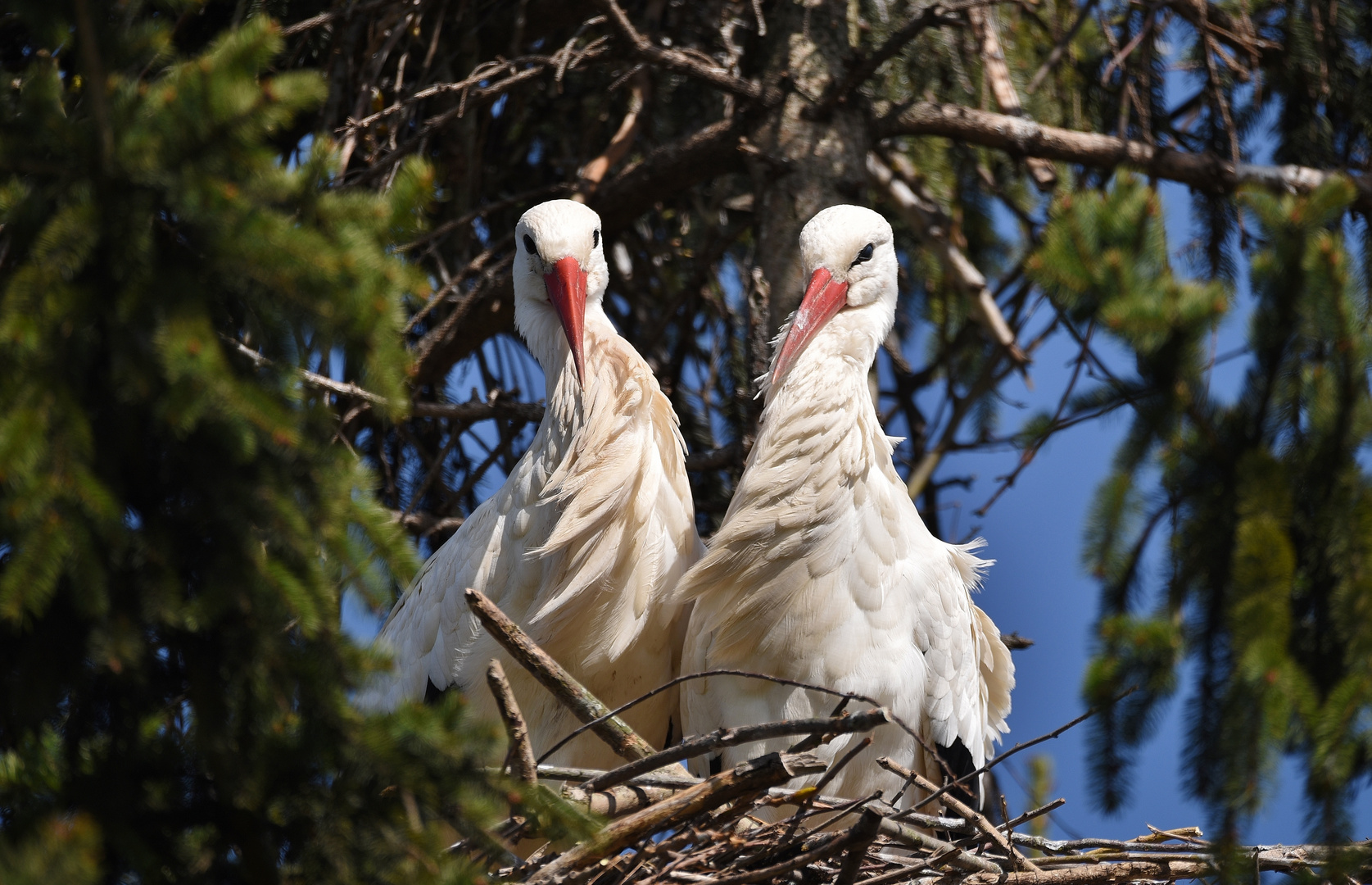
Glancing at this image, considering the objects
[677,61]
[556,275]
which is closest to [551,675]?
[556,275]

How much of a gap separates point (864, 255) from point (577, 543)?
1090mm

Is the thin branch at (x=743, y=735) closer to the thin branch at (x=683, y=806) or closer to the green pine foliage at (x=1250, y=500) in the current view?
the thin branch at (x=683, y=806)

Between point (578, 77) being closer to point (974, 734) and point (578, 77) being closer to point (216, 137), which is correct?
point (974, 734)

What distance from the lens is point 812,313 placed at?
3266mm

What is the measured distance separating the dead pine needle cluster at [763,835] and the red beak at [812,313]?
3.47ft

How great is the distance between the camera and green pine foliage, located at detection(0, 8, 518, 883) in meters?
1.51

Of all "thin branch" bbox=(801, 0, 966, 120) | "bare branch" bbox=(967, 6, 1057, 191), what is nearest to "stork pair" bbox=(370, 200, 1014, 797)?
"thin branch" bbox=(801, 0, 966, 120)

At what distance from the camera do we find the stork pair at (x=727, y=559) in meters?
2.96

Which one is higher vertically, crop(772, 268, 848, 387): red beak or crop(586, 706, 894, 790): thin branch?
crop(772, 268, 848, 387): red beak

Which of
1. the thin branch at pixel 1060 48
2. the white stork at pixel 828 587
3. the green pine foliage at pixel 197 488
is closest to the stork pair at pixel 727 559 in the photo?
the white stork at pixel 828 587

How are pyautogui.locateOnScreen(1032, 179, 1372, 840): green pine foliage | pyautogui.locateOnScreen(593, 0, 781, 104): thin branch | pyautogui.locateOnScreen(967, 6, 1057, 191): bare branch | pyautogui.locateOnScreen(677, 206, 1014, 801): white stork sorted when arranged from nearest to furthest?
1. pyautogui.locateOnScreen(1032, 179, 1372, 840): green pine foliage
2. pyautogui.locateOnScreen(677, 206, 1014, 801): white stork
3. pyautogui.locateOnScreen(593, 0, 781, 104): thin branch
4. pyautogui.locateOnScreen(967, 6, 1057, 191): bare branch

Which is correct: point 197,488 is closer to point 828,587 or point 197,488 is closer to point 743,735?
point 743,735

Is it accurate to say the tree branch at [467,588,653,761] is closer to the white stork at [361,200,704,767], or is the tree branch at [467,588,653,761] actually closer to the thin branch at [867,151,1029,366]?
the white stork at [361,200,704,767]

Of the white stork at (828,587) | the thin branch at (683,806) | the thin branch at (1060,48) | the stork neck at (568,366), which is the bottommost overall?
the thin branch at (683,806)
